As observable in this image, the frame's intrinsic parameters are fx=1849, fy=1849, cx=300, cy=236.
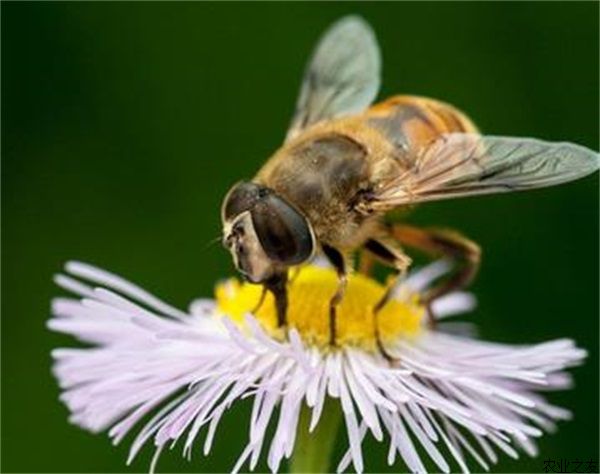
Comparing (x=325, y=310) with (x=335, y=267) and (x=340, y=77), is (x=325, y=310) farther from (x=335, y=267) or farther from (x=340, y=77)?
(x=340, y=77)

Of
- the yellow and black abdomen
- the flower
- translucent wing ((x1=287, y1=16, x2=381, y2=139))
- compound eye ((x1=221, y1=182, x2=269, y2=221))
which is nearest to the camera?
the flower

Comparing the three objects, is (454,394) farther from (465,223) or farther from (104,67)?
(104,67)

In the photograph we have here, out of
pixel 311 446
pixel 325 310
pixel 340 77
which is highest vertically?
pixel 340 77

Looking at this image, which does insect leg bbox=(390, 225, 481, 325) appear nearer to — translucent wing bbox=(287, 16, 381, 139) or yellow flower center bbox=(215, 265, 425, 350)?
yellow flower center bbox=(215, 265, 425, 350)

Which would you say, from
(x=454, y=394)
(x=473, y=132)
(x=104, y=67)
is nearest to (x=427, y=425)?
(x=454, y=394)

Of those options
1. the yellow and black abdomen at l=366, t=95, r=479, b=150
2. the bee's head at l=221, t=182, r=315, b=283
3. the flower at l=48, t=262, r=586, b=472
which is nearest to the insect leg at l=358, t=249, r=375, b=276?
the flower at l=48, t=262, r=586, b=472

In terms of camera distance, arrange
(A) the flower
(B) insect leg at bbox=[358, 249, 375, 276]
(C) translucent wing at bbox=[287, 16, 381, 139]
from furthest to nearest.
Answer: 1. (C) translucent wing at bbox=[287, 16, 381, 139]
2. (B) insect leg at bbox=[358, 249, 375, 276]
3. (A) the flower

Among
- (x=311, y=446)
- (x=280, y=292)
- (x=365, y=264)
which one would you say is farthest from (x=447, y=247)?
(x=311, y=446)

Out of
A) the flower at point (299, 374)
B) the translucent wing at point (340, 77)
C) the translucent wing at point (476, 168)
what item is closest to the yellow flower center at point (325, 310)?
the flower at point (299, 374)

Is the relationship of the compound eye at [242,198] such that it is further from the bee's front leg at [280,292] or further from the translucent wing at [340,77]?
the translucent wing at [340,77]
